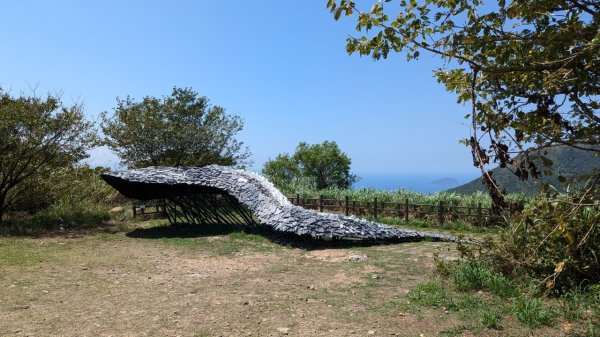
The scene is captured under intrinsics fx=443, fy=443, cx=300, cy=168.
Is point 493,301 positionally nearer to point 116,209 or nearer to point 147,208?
point 147,208

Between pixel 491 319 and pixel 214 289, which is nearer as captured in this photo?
pixel 491 319

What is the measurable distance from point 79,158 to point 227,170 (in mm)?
5307

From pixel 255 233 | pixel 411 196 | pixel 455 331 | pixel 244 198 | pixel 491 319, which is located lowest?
pixel 455 331

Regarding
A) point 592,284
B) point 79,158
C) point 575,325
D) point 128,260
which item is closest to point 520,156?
point 575,325

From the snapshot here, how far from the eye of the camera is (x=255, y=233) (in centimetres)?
1396

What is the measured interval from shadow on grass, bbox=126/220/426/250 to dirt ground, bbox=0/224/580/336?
0.32 m

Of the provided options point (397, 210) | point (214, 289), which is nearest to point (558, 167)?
point (214, 289)

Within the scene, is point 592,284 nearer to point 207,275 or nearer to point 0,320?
point 207,275

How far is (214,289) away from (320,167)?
24.6 m

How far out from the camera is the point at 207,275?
844 cm

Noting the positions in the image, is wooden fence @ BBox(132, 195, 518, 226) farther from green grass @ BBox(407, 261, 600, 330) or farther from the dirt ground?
green grass @ BBox(407, 261, 600, 330)

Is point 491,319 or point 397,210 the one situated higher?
point 397,210

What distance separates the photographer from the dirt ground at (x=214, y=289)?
542cm

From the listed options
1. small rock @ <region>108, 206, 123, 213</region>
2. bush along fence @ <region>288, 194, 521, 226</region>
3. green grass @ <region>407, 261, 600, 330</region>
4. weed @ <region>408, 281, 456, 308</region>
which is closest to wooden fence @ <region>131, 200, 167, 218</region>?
small rock @ <region>108, 206, 123, 213</region>
